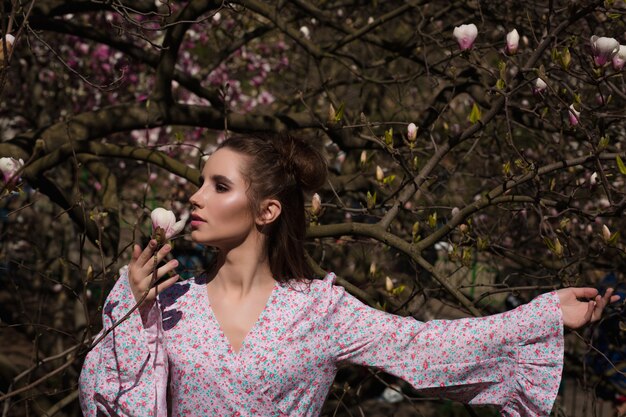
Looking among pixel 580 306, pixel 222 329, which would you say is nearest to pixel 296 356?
pixel 222 329

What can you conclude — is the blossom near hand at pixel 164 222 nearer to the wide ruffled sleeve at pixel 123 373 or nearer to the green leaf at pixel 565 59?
the wide ruffled sleeve at pixel 123 373

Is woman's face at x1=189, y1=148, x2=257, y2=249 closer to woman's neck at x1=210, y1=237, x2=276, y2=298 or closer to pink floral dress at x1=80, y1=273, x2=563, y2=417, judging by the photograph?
woman's neck at x1=210, y1=237, x2=276, y2=298

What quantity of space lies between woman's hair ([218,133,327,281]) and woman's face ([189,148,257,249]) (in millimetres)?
61

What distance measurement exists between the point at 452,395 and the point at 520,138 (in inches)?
181

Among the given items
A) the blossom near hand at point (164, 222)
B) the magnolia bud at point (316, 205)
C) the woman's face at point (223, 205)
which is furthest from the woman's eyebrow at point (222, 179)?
the magnolia bud at point (316, 205)

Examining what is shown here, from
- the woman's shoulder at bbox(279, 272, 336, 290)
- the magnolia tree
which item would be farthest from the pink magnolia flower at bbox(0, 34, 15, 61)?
the woman's shoulder at bbox(279, 272, 336, 290)

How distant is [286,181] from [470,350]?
70cm

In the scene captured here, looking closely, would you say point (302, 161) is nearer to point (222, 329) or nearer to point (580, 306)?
point (222, 329)

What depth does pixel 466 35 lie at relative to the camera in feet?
9.36

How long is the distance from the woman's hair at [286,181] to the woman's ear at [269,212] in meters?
0.02

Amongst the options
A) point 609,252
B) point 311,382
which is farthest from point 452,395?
point 609,252

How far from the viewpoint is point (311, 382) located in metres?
2.32

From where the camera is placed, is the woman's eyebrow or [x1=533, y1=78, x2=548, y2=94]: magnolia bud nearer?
the woman's eyebrow

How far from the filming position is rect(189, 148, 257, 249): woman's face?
2295mm
